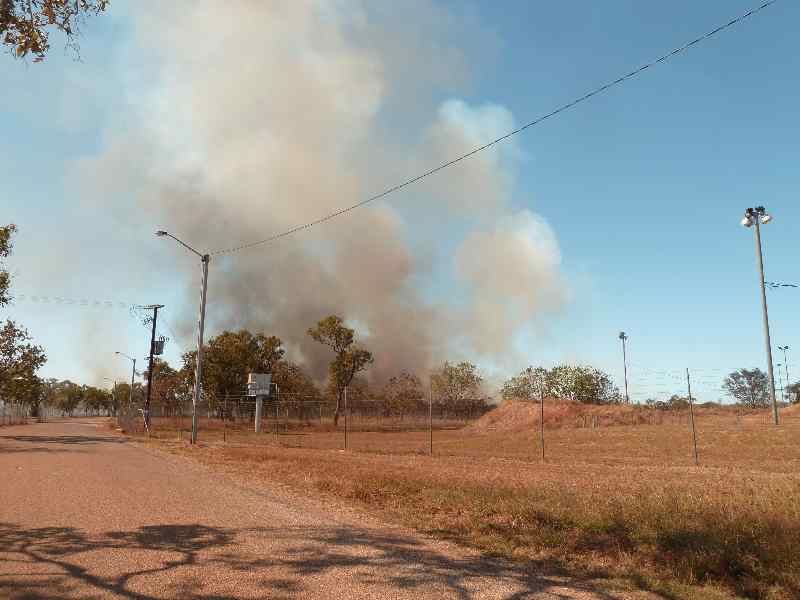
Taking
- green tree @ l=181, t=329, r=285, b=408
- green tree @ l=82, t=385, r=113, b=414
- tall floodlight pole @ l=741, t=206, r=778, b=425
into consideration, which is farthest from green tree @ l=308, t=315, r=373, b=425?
green tree @ l=82, t=385, r=113, b=414

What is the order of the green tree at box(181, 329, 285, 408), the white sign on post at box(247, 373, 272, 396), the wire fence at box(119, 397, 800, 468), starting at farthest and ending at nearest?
the green tree at box(181, 329, 285, 408) → the white sign on post at box(247, 373, 272, 396) → the wire fence at box(119, 397, 800, 468)

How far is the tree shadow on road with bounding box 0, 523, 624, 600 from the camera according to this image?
5.79m

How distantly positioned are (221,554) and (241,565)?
2.03 ft

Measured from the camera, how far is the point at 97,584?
5.83 m

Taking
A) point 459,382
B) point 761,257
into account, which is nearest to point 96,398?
point 459,382

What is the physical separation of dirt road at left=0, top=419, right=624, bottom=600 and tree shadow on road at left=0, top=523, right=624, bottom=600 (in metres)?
0.01

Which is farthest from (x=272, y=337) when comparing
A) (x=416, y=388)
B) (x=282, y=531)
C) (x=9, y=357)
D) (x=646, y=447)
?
(x=282, y=531)

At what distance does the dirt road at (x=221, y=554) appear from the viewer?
5.82m

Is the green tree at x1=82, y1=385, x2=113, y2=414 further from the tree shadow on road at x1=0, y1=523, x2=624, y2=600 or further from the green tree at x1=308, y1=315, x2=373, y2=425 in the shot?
the tree shadow on road at x1=0, y1=523, x2=624, y2=600

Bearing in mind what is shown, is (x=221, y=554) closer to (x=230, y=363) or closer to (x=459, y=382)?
(x=230, y=363)

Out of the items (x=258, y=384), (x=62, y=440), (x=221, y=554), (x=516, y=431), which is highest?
(x=258, y=384)

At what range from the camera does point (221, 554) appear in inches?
278

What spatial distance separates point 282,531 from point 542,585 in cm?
387

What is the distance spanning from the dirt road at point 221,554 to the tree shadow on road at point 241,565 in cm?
1
